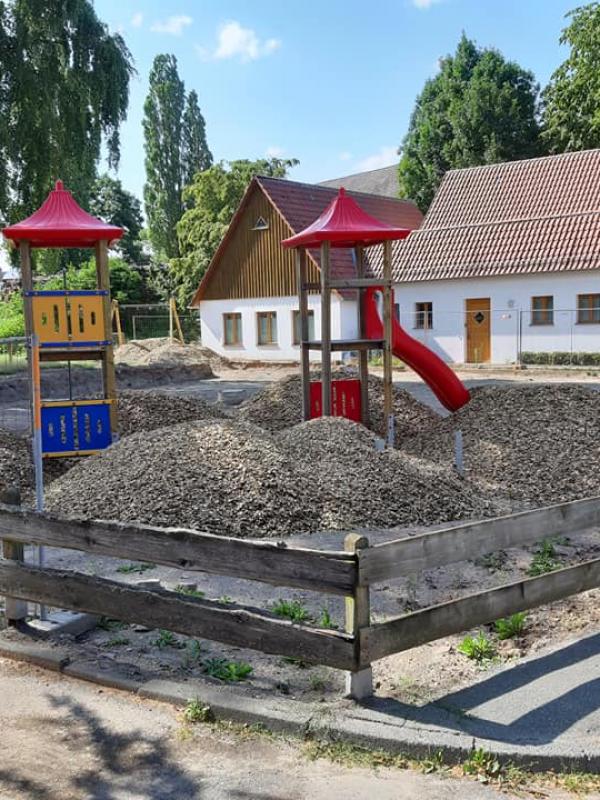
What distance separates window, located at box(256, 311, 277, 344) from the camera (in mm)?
33625

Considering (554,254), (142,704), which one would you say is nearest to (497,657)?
(142,704)

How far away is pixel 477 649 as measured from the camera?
4.53 metres

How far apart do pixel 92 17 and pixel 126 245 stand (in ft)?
146

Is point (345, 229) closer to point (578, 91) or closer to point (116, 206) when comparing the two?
point (578, 91)

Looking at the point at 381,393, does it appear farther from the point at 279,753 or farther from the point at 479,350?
the point at 479,350

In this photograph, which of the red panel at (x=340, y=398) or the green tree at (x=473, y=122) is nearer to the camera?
the red panel at (x=340, y=398)

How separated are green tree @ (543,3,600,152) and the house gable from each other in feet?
50.9

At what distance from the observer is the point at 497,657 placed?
4504mm

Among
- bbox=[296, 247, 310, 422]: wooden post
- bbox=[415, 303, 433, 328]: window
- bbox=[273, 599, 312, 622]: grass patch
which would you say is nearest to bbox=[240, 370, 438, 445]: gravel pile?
bbox=[296, 247, 310, 422]: wooden post

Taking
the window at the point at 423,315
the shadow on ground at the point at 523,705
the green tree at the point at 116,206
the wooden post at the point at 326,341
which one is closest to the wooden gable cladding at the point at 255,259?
the window at the point at 423,315

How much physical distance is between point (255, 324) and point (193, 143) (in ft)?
135

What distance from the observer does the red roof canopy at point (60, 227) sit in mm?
10023

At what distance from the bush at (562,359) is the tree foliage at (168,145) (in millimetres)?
44059

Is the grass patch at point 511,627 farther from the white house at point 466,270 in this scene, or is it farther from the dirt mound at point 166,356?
the dirt mound at point 166,356
